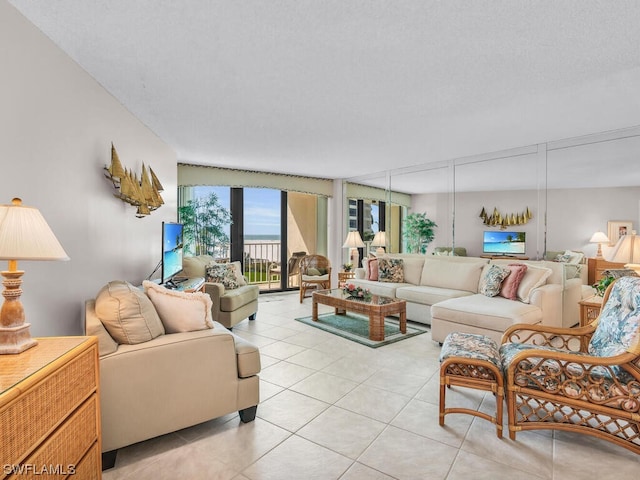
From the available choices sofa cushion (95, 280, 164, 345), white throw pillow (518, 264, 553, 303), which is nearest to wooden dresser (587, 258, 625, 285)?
white throw pillow (518, 264, 553, 303)

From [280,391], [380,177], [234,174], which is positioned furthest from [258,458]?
[380,177]

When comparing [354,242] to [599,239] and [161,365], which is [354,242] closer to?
[599,239]

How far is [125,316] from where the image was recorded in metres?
1.94

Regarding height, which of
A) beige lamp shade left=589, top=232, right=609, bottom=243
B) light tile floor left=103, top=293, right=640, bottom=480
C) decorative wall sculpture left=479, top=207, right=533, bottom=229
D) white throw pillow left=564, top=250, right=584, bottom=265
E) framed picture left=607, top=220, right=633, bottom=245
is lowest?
light tile floor left=103, top=293, right=640, bottom=480

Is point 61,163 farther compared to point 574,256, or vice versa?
point 574,256

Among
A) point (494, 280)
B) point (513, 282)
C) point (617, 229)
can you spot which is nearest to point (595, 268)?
point (617, 229)

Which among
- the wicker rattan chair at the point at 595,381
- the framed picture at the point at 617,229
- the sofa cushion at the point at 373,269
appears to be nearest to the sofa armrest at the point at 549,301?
the framed picture at the point at 617,229

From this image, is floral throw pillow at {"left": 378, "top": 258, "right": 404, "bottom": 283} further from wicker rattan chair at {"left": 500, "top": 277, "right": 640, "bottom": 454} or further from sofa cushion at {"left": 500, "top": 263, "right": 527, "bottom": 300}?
wicker rattan chair at {"left": 500, "top": 277, "right": 640, "bottom": 454}

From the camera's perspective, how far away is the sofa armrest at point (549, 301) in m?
3.74

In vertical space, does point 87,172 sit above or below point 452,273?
above

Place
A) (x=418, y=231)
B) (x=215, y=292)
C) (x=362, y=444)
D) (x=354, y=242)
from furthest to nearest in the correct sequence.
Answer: (x=354, y=242), (x=418, y=231), (x=215, y=292), (x=362, y=444)

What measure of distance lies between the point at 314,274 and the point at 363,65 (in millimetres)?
4489

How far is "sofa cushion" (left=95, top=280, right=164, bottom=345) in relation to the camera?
1928mm

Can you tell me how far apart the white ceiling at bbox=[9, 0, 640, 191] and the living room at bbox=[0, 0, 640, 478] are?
7 cm
